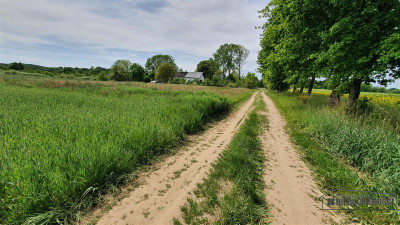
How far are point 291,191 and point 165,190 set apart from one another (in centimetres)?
274

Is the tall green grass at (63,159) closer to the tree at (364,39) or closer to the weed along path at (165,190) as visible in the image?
the weed along path at (165,190)

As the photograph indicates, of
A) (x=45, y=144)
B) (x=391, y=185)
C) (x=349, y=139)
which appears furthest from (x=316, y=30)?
(x=45, y=144)

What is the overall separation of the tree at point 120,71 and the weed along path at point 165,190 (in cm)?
7533

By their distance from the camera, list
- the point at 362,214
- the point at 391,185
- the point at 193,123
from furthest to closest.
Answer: the point at 193,123, the point at 391,185, the point at 362,214

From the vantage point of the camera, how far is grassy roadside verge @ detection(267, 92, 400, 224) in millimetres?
3115

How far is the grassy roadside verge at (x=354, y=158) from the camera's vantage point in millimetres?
3115

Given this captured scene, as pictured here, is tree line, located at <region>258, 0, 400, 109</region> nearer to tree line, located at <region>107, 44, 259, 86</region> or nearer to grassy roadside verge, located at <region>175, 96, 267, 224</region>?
grassy roadside verge, located at <region>175, 96, 267, 224</region>

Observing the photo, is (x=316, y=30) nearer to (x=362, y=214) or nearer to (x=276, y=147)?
(x=276, y=147)

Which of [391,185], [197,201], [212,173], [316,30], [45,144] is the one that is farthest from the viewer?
[316,30]

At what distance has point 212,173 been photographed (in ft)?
12.0

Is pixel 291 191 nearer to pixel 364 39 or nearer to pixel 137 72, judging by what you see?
pixel 364 39

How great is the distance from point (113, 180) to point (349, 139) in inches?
281

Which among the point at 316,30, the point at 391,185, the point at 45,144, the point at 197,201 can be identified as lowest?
the point at 197,201

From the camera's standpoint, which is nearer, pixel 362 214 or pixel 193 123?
pixel 362 214
